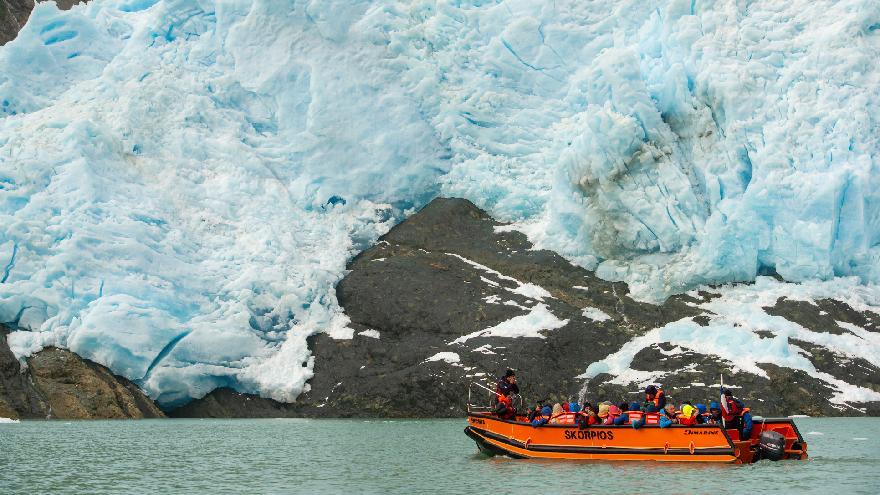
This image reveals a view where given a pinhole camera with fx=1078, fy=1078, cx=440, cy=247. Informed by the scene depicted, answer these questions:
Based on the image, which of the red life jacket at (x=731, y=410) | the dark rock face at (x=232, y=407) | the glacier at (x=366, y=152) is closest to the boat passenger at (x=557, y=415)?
the red life jacket at (x=731, y=410)

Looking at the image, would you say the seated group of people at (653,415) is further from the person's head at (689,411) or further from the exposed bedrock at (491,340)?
the exposed bedrock at (491,340)

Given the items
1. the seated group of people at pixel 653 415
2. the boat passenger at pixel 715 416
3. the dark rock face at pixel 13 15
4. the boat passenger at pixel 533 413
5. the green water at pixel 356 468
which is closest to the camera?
the green water at pixel 356 468

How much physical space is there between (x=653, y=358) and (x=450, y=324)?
1064 cm

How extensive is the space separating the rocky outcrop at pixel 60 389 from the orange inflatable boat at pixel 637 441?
76.7ft

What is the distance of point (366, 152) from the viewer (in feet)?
210

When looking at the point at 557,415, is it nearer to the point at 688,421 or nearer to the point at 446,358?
the point at 688,421

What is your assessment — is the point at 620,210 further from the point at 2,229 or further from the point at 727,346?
the point at 2,229

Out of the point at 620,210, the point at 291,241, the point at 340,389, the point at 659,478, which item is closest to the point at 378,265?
the point at 291,241

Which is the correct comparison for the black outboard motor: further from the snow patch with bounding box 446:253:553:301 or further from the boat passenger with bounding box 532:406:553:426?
the snow patch with bounding box 446:253:553:301

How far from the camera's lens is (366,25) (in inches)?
2576

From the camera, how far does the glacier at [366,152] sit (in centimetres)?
5256

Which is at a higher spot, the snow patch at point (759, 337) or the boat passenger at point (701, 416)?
the snow patch at point (759, 337)

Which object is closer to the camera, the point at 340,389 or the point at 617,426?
the point at 617,426

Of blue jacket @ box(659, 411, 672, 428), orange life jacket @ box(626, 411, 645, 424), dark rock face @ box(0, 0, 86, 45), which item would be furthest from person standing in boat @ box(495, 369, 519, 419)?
dark rock face @ box(0, 0, 86, 45)
